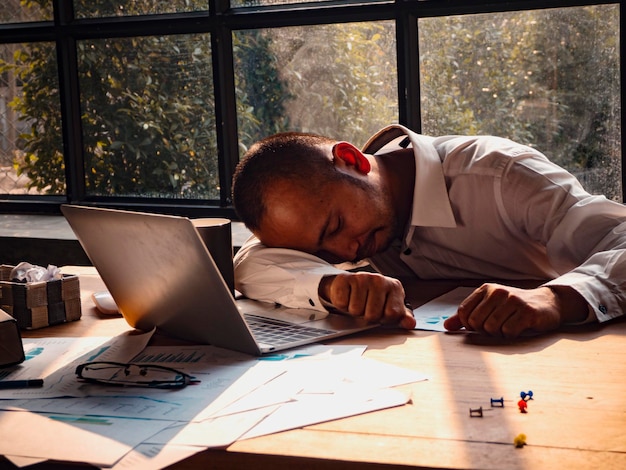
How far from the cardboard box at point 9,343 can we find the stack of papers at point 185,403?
0.06 feet

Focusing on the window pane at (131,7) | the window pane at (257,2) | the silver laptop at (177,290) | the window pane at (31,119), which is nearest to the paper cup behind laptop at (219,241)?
the silver laptop at (177,290)

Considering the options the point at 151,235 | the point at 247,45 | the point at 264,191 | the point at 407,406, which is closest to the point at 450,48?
the point at 247,45

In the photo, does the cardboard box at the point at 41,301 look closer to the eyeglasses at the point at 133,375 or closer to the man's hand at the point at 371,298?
the eyeglasses at the point at 133,375

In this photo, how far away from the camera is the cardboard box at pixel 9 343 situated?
1.36 m

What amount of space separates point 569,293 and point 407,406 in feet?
1.54

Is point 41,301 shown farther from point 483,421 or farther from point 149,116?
point 149,116

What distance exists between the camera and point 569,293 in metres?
1.43

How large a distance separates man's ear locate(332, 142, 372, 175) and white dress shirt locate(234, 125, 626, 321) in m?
0.11

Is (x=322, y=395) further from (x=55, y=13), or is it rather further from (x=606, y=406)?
(x=55, y=13)

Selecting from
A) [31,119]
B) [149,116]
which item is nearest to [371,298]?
[149,116]

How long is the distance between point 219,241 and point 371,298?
296mm

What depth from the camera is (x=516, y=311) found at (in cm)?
138

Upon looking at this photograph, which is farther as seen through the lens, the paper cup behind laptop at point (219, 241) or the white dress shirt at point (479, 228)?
the white dress shirt at point (479, 228)

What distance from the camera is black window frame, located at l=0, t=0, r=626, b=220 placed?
2775 millimetres
